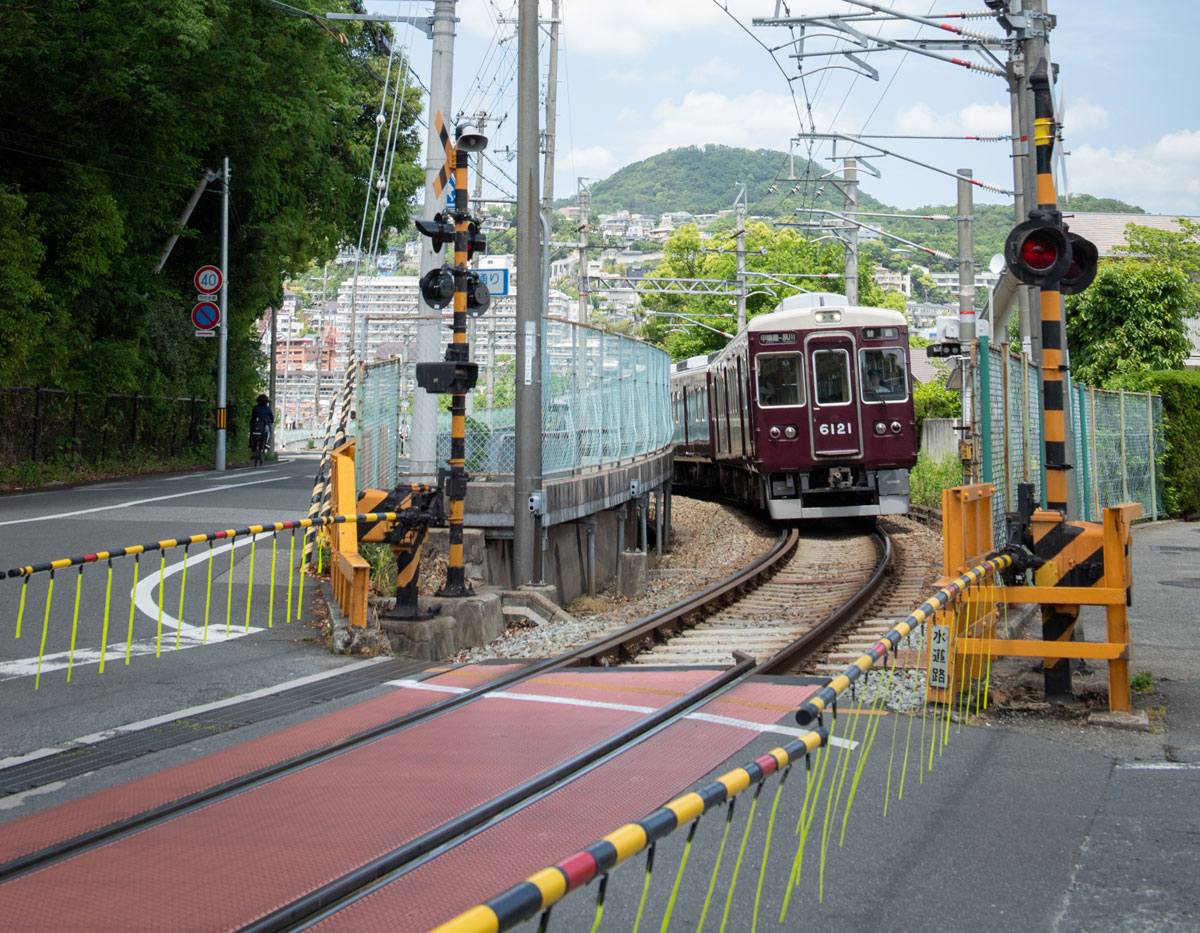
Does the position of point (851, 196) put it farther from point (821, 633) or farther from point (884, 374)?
point (821, 633)

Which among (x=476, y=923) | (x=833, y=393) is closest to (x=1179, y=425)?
(x=833, y=393)

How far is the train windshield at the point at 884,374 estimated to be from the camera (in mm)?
19828

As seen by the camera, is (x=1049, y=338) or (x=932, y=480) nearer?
(x=1049, y=338)

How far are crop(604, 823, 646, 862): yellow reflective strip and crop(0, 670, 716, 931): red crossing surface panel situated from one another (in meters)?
1.85

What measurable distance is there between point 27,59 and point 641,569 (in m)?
13.9

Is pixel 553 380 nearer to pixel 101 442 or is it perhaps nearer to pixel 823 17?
pixel 823 17

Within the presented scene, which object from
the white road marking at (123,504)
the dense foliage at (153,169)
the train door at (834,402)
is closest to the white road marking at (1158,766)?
the white road marking at (123,504)

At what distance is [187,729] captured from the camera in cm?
678

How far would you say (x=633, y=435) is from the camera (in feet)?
59.5

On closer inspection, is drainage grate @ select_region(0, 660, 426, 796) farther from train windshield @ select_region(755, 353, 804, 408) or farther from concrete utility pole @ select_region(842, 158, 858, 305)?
concrete utility pole @ select_region(842, 158, 858, 305)

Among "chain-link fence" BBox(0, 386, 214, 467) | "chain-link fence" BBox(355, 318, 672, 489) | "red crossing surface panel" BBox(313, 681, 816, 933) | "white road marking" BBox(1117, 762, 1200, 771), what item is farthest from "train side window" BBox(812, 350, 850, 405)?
"chain-link fence" BBox(0, 386, 214, 467)

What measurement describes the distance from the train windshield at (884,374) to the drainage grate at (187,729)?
12732 millimetres

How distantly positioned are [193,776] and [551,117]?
24681 millimetres

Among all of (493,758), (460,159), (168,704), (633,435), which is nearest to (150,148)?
(633,435)
